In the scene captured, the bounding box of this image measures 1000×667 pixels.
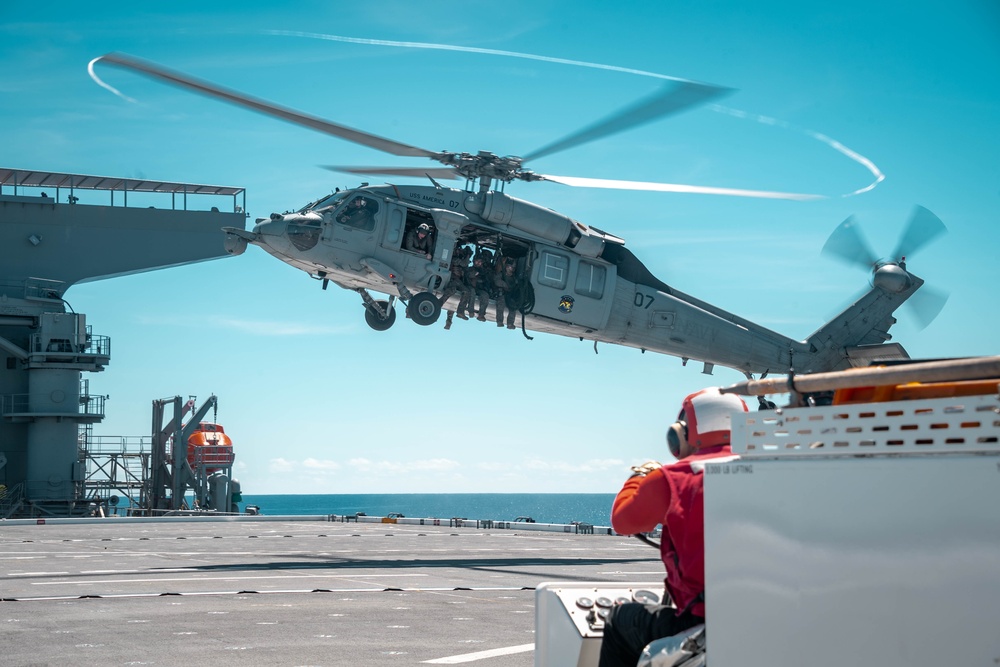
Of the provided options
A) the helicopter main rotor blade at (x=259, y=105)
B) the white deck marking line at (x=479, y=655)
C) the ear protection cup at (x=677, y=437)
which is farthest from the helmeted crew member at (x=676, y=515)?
the helicopter main rotor blade at (x=259, y=105)

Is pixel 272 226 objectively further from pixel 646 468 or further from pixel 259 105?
pixel 646 468

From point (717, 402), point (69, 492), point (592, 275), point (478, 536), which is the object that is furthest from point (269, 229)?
point (69, 492)

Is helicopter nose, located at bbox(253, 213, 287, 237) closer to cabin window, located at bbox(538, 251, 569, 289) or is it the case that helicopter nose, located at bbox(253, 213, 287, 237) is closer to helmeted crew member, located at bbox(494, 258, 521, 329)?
helmeted crew member, located at bbox(494, 258, 521, 329)

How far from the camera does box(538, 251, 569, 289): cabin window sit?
20.8 meters

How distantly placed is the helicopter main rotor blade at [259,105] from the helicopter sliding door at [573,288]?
4316 mm

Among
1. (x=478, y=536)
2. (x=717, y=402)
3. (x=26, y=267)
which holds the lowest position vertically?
(x=478, y=536)

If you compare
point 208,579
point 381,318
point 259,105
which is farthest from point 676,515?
point 381,318

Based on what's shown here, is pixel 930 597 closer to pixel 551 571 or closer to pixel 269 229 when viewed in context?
pixel 551 571

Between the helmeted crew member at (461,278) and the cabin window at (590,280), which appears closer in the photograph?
the helmeted crew member at (461,278)

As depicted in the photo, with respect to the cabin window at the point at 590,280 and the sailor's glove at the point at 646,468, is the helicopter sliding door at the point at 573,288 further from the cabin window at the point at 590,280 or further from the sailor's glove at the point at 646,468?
the sailor's glove at the point at 646,468

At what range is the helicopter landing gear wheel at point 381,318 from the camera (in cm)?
2167

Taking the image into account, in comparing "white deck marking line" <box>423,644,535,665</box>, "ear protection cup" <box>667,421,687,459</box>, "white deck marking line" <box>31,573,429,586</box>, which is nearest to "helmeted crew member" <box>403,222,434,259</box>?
"white deck marking line" <box>31,573,429,586</box>

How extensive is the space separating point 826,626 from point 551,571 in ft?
43.3

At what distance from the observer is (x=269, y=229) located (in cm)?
1967
